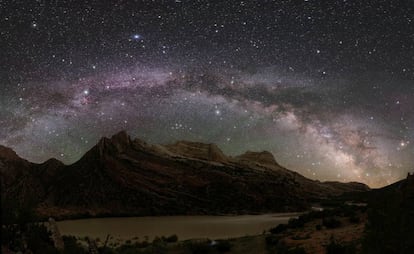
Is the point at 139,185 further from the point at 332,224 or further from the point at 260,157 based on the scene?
the point at 260,157

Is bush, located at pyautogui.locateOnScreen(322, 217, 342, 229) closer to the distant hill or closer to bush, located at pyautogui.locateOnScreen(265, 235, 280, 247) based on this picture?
bush, located at pyautogui.locateOnScreen(265, 235, 280, 247)

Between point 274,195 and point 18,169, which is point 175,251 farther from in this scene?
point 18,169

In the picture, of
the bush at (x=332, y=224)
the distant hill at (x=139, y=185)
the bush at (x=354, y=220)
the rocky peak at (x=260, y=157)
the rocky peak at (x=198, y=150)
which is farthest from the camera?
the rocky peak at (x=260, y=157)

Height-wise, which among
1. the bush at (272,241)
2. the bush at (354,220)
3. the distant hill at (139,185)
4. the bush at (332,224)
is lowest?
the bush at (272,241)

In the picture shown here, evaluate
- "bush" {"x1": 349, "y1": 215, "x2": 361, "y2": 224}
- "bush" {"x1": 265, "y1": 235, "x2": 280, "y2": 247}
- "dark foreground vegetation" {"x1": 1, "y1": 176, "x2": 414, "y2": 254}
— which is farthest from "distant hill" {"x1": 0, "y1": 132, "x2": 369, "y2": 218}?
"dark foreground vegetation" {"x1": 1, "y1": 176, "x2": 414, "y2": 254}

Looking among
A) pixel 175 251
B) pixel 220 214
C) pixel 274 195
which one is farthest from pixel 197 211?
pixel 175 251

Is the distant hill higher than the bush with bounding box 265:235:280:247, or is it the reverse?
the distant hill

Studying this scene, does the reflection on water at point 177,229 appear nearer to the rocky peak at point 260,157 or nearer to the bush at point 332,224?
the bush at point 332,224

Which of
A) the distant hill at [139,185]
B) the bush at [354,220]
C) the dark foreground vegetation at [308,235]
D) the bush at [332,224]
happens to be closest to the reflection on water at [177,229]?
the bush at [332,224]
